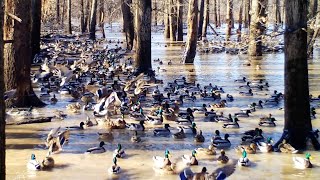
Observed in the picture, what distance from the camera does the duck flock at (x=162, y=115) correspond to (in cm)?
804

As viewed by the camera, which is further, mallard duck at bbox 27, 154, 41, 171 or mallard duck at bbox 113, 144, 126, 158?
mallard duck at bbox 113, 144, 126, 158

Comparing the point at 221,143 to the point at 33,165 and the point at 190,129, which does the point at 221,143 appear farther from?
the point at 33,165

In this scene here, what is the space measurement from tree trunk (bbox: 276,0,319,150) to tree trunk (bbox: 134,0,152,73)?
9.30m

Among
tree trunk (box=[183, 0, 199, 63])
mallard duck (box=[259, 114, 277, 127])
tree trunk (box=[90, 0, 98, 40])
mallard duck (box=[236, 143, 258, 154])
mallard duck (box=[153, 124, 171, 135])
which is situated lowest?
mallard duck (box=[236, 143, 258, 154])

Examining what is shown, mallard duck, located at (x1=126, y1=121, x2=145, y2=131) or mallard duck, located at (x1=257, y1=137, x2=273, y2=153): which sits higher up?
mallard duck, located at (x1=126, y1=121, x2=145, y2=131)

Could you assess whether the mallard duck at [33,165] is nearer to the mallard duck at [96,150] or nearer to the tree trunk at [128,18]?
the mallard duck at [96,150]

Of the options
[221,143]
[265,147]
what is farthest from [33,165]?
[265,147]

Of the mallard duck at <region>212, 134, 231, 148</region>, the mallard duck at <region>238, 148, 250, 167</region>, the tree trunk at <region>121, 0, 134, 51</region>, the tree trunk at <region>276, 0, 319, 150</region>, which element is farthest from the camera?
the tree trunk at <region>121, 0, 134, 51</region>

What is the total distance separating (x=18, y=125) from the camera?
35.2 feet

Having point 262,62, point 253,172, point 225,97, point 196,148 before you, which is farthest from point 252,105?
point 262,62

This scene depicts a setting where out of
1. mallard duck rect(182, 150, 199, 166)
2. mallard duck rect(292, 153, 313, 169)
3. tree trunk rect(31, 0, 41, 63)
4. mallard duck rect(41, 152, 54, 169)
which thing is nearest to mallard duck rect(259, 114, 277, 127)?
mallard duck rect(292, 153, 313, 169)

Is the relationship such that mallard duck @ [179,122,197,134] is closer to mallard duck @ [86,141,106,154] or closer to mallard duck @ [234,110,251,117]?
mallard duck @ [234,110,251,117]

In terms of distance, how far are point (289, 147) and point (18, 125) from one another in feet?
16.9

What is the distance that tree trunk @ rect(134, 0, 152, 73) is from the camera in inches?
684
